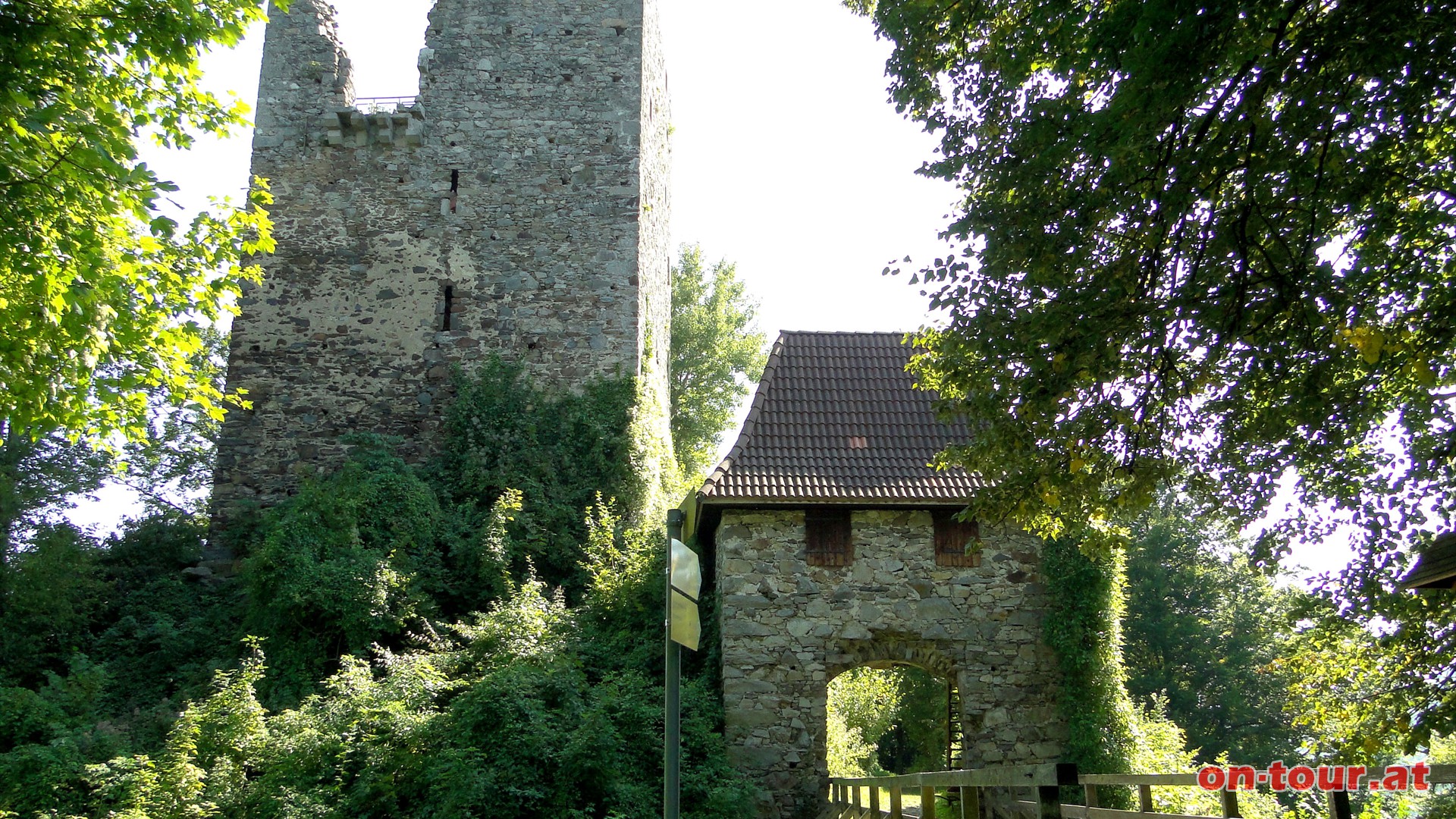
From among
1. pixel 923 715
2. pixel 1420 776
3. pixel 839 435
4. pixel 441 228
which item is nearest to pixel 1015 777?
pixel 1420 776

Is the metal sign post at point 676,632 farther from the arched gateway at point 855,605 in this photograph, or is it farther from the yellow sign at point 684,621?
the arched gateway at point 855,605

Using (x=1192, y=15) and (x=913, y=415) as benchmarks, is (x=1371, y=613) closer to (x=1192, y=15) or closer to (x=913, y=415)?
(x=1192, y=15)

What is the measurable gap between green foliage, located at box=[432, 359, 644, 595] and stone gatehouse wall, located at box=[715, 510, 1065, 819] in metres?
3.63

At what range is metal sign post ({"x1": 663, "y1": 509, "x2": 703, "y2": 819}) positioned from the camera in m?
6.25

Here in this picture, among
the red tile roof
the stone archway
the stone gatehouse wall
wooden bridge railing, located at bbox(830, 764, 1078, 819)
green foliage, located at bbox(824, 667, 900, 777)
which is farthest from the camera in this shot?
green foliage, located at bbox(824, 667, 900, 777)

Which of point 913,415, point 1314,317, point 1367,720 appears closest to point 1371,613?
point 1367,720

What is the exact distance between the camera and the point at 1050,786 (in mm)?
4938

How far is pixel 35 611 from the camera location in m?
14.9

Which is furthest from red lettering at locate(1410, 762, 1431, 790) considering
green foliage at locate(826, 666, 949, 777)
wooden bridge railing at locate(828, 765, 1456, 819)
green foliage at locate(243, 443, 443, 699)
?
green foliage at locate(826, 666, 949, 777)

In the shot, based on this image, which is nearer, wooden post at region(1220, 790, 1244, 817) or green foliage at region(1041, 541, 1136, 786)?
wooden post at region(1220, 790, 1244, 817)

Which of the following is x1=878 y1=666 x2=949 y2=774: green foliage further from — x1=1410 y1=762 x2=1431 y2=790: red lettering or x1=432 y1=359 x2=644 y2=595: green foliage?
x1=1410 y1=762 x2=1431 y2=790: red lettering

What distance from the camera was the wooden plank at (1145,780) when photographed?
619 cm

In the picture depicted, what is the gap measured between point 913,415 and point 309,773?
A: 8050mm

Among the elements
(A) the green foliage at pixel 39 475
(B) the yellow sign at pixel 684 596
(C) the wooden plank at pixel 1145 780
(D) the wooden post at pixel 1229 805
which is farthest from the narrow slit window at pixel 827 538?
(A) the green foliage at pixel 39 475
